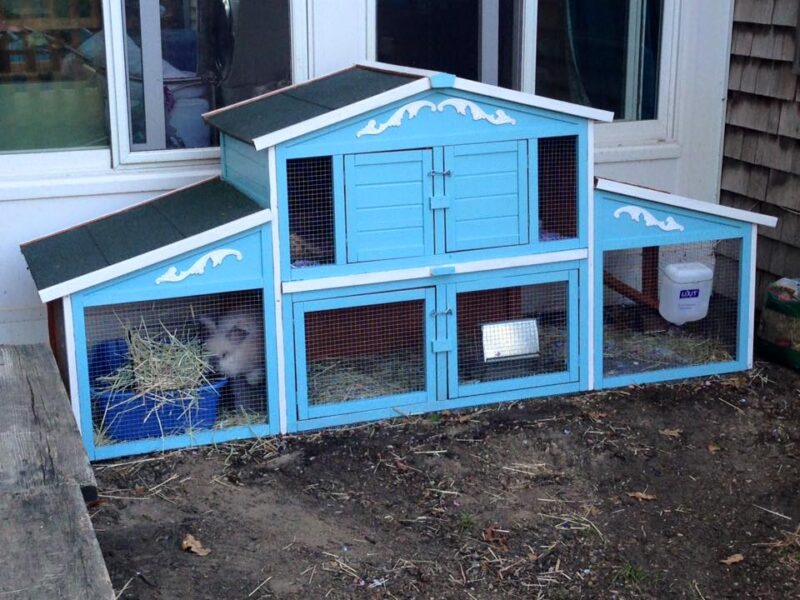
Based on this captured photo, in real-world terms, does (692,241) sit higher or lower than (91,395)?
higher

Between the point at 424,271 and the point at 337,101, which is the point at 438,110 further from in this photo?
the point at 424,271

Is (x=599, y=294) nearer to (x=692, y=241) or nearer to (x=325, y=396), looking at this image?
(x=692, y=241)

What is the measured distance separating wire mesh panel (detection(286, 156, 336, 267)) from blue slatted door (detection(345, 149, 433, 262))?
9cm

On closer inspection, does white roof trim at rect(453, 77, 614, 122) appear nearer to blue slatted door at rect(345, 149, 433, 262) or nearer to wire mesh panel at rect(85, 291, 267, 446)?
blue slatted door at rect(345, 149, 433, 262)

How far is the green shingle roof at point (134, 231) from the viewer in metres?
4.05

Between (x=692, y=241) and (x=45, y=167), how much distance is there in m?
2.63

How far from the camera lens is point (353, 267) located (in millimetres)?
4254

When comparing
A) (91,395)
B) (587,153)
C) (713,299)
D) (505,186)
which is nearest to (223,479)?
(91,395)

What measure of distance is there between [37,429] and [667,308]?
2.82 meters

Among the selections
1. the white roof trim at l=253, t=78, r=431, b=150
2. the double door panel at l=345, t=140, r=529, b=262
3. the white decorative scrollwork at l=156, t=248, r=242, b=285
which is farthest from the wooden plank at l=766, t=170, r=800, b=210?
the white decorative scrollwork at l=156, t=248, r=242, b=285

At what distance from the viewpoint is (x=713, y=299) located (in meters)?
5.18

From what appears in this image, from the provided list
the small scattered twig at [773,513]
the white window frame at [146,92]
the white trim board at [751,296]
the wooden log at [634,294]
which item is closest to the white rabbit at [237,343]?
the white window frame at [146,92]

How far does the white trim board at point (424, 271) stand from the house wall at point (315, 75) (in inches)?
36.1

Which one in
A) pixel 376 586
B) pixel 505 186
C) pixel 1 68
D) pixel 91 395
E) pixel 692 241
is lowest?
pixel 376 586
